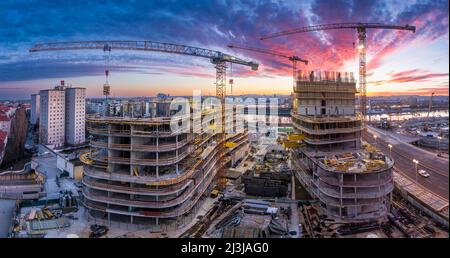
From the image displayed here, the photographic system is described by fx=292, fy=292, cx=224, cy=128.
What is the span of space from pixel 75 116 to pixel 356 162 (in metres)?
32.7

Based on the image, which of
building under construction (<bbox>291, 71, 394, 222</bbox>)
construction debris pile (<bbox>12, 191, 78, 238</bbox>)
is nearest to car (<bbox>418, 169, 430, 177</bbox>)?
building under construction (<bbox>291, 71, 394, 222</bbox>)

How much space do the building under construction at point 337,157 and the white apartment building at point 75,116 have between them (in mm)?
27241

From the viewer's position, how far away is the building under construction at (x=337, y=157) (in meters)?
12.3

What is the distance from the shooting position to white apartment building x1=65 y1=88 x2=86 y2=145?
3506cm

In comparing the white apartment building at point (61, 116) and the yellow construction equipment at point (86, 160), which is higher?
the white apartment building at point (61, 116)

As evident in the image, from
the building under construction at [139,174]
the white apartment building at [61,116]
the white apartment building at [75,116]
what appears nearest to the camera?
the building under construction at [139,174]

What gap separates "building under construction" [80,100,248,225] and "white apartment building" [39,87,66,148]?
24.1 m

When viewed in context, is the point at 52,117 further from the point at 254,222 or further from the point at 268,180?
the point at 254,222

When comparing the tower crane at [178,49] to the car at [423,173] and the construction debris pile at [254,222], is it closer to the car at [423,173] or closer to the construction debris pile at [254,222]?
the construction debris pile at [254,222]

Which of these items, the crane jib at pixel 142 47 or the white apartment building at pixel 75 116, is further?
the white apartment building at pixel 75 116

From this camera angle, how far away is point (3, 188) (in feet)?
57.7

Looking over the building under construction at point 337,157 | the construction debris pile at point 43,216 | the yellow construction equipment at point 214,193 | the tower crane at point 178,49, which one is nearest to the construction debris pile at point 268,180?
the building under construction at point 337,157

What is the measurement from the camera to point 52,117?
112ft
